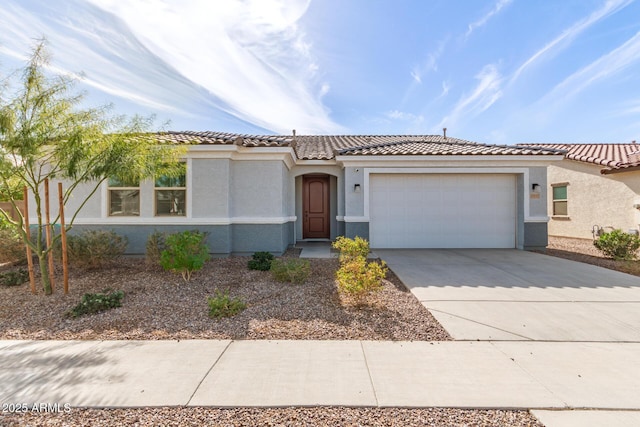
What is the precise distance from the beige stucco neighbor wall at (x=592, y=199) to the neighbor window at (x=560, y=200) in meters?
0.18

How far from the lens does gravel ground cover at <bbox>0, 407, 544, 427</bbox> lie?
225 centimetres

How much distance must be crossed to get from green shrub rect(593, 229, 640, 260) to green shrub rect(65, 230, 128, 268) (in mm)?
13567

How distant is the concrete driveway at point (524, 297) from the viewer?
3875 mm

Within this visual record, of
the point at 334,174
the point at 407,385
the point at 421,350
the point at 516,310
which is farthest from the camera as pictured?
the point at 334,174

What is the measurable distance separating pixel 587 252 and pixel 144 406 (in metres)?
12.8

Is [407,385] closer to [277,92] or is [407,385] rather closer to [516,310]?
[516,310]

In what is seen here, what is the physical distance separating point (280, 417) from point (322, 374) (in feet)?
2.18

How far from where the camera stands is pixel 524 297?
5168 mm

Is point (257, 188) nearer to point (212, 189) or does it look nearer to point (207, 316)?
point (212, 189)

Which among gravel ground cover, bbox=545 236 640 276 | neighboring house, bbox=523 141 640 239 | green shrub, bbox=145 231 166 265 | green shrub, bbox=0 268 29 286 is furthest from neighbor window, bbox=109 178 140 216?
neighboring house, bbox=523 141 640 239

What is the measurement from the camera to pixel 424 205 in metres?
10.0

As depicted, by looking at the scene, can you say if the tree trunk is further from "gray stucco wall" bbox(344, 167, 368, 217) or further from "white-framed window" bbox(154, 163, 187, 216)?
"gray stucco wall" bbox(344, 167, 368, 217)

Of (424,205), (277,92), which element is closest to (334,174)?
(424,205)

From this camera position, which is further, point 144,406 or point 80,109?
point 80,109
